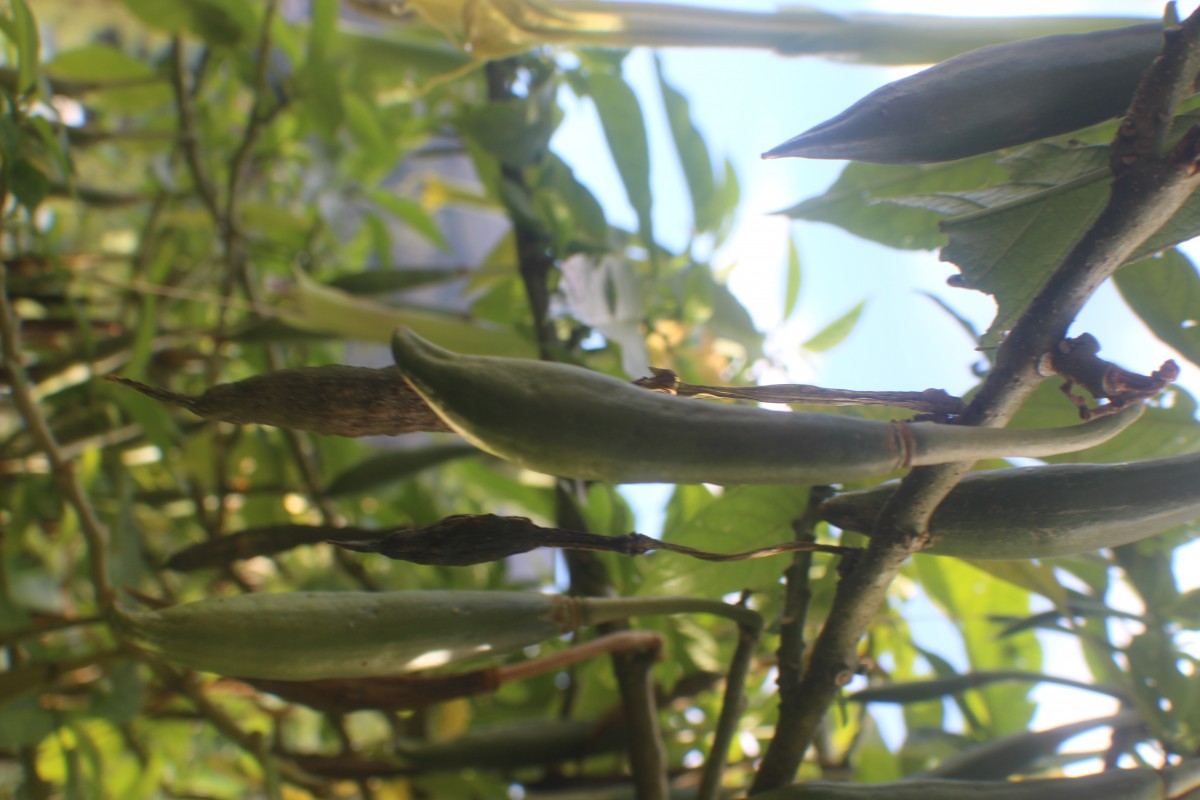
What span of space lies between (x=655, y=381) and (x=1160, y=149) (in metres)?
0.11

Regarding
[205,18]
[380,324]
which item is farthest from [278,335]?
[205,18]

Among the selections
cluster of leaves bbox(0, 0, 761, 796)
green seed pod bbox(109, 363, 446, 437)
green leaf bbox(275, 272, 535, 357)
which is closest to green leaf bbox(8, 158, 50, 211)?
cluster of leaves bbox(0, 0, 761, 796)

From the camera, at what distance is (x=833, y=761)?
1.52 ft

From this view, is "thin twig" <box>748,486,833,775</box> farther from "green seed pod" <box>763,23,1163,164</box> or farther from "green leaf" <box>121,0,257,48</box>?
"green leaf" <box>121,0,257,48</box>

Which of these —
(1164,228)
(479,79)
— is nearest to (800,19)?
(1164,228)

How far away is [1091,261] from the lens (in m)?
0.18

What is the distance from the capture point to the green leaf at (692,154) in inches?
17.9

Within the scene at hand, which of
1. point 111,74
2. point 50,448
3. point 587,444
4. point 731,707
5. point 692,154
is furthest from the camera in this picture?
point 111,74

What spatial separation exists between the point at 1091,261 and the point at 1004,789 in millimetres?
137

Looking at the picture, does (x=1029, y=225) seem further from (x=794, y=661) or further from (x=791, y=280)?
(x=791, y=280)

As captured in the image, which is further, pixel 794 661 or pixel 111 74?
pixel 111 74

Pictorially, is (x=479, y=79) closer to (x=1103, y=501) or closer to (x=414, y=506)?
(x=414, y=506)

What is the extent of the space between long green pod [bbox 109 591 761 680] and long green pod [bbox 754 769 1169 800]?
5cm

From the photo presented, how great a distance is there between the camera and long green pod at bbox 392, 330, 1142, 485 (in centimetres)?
15
